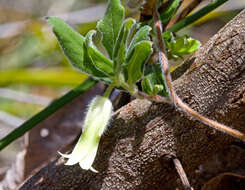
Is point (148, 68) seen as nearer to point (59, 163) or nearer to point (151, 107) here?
point (151, 107)

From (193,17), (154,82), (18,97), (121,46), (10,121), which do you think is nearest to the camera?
(121,46)

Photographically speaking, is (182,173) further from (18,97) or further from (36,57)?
(36,57)

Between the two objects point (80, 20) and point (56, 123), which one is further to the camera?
point (80, 20)

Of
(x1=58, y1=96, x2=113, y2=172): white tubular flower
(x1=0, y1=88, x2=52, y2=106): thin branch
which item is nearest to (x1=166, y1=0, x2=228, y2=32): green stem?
(x1=58, y1=96, x2=113, y2=172): white tubular flower

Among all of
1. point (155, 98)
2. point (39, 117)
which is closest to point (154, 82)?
point (155, 98)

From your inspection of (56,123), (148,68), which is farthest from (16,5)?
(148,68)

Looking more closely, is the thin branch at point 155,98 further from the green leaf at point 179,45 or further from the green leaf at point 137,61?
the green leaf at point 179,45
